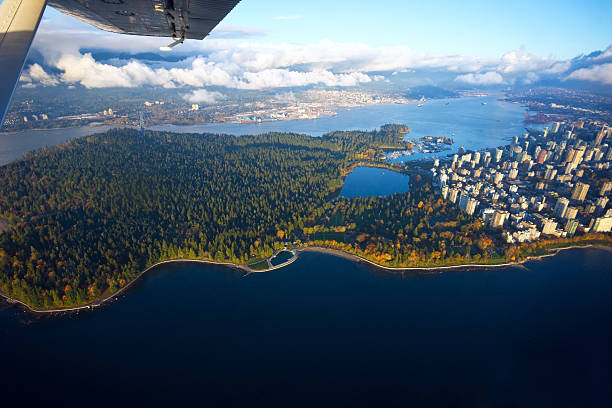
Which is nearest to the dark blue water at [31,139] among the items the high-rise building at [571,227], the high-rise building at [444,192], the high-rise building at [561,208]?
the high-rise building at [444,192]

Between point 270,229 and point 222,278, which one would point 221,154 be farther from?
point 222,278

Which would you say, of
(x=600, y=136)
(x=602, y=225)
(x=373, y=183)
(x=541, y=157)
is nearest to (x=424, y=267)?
(x=602, y=225)

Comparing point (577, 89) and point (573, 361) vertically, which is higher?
point (577, 89)

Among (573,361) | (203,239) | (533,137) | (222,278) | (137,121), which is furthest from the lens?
A: (137,121)

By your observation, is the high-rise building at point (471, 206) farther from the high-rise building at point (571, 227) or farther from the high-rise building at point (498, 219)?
the high-rise building at point (571, 227)

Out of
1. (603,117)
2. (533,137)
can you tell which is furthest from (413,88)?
(533,137)

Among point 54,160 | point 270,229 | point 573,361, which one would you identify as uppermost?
point 54,160

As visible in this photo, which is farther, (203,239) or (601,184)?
(601,184)

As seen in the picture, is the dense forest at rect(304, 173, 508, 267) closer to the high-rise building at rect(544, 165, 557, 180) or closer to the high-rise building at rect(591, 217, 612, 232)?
the high-rise building at rect(591, 217, 612, 232)
